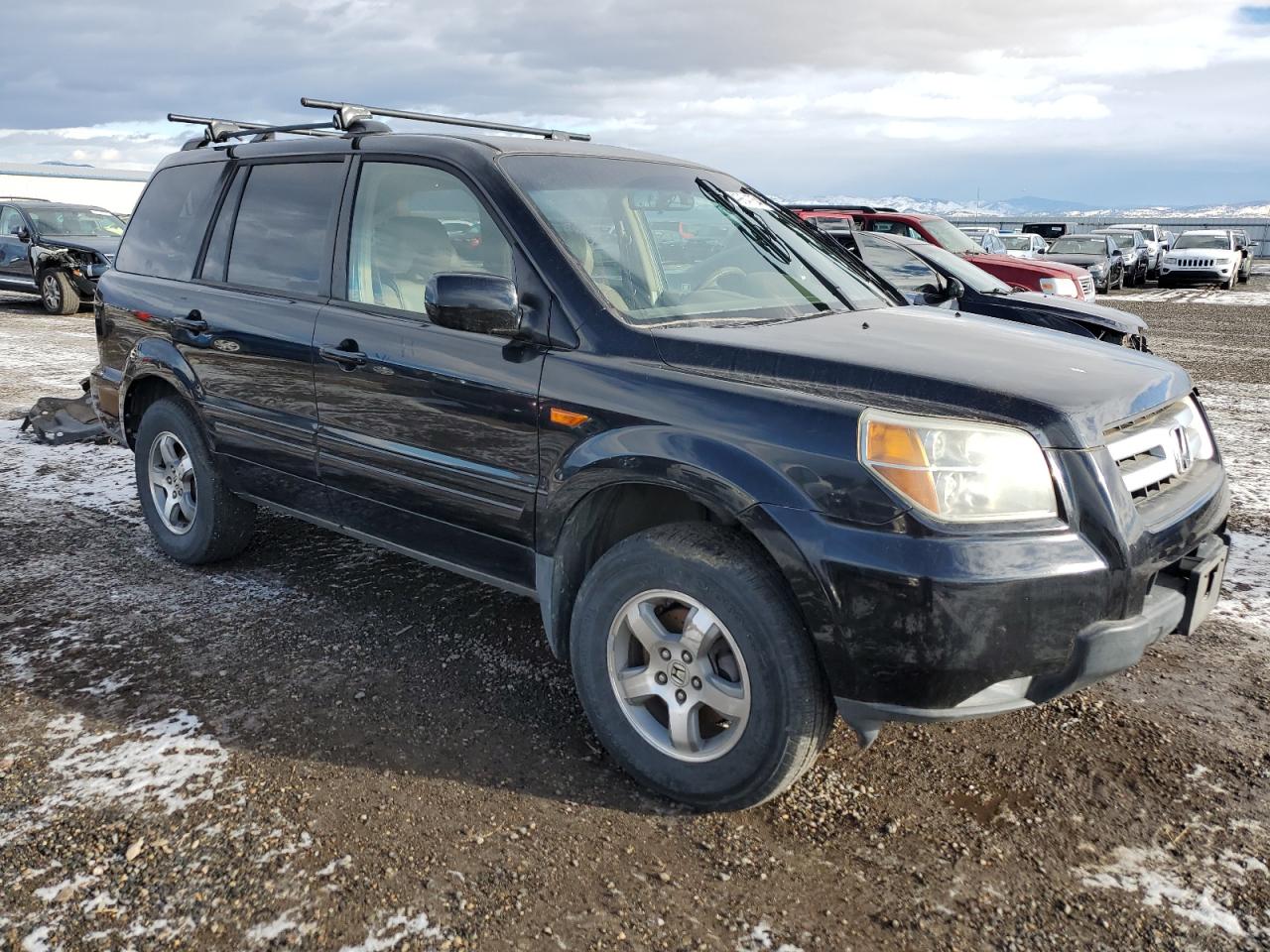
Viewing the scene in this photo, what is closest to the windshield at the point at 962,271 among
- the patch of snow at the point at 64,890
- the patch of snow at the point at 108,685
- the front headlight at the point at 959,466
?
the front headlight at the point at 959,466

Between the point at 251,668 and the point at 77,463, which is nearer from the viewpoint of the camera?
the point at 251,668

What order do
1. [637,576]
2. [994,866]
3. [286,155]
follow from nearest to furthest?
1. [994,866]
2. [637,576]
3. [286,155]

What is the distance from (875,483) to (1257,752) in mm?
1719

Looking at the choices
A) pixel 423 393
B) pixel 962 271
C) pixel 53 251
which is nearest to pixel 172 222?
pixel 423 393

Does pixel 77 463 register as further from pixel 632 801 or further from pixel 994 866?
pixel 994 866

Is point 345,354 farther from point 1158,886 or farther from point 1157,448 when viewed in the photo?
point 1158,886

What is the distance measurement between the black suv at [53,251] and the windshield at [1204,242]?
80.4ft

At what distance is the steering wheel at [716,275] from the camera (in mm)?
3445

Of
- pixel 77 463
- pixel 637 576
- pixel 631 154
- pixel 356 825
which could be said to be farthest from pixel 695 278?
pixel 77 463

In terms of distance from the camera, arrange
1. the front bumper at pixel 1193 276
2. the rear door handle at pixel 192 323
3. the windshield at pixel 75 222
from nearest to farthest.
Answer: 1. the rear door handle at pixel 192 323
2. the windshield at pixel 75 222
3. the front bumper at pixel 1193 276

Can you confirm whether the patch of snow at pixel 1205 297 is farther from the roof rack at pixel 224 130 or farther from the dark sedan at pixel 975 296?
the roof rack at pixel 224 130

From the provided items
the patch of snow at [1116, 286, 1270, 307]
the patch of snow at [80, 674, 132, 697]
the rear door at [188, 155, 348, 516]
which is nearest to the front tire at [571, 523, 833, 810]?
the rear door at [188, 155, 348, 516]

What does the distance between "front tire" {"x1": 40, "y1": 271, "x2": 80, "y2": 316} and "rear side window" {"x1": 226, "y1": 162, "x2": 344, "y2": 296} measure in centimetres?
1267

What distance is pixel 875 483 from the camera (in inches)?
96.8
